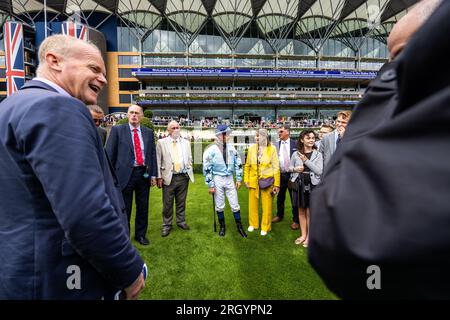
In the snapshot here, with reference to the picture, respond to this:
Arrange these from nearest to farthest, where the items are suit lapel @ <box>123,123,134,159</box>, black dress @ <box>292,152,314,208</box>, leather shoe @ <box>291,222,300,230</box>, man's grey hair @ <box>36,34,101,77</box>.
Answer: man's grey hair @ <box>36,34,101,77</box> < suit lapel @ <box>123,123,134,159</box> < black dress @ <box>292,152,314,208</box> < leather shoe @ <box>291,222,300,230</box>

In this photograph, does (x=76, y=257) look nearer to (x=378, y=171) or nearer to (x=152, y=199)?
(x=378, y=171)

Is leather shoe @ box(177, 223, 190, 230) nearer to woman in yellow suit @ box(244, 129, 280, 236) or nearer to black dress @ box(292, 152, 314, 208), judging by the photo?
woman in yellow suit @ box(244, 129, 280, 236)

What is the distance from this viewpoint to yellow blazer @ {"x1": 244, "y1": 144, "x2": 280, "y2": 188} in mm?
5348

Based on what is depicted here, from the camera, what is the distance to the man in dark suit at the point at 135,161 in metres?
4.60

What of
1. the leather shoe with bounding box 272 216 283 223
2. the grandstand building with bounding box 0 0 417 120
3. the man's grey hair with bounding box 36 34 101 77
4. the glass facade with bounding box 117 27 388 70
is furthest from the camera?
the glass facade with bounding box 117 27 388 70

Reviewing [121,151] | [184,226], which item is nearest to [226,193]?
[184,226]

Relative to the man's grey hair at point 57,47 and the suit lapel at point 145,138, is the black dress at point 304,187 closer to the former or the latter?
the suit lapel at point 145,138

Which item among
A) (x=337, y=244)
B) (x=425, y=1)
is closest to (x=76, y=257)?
(x=337, y=244)

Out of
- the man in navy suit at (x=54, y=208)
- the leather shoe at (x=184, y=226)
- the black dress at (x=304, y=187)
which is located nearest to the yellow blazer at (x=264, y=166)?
the black dress at (x=304, y=187)

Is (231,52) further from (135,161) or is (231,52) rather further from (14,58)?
(135,161)

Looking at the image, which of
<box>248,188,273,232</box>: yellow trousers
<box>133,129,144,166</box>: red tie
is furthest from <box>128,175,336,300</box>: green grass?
<box>133,129,144,166</box>: red tie

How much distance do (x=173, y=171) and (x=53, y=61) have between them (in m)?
4.18

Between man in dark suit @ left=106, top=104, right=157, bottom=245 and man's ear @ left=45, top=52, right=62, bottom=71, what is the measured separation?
328cm

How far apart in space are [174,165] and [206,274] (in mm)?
2622
